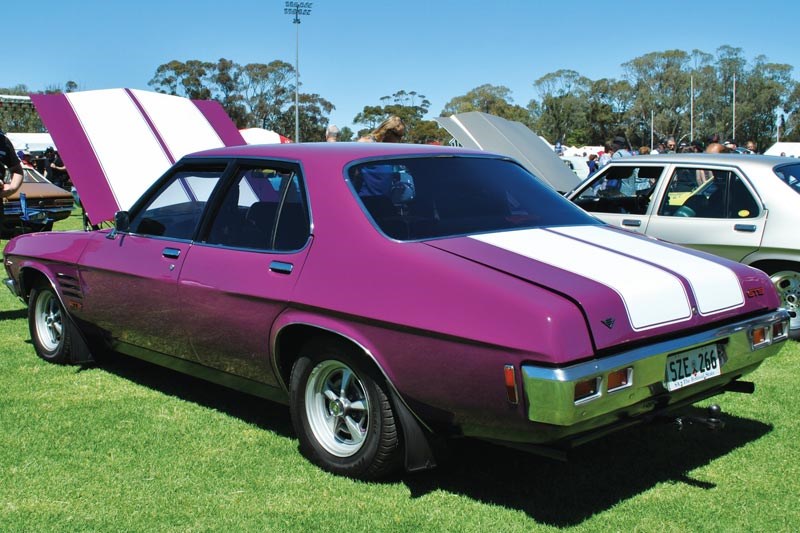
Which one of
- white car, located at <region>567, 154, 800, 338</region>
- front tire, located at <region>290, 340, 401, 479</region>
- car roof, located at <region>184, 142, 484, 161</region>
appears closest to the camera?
front tire, located at <region>290, 340, 401, 479</region>

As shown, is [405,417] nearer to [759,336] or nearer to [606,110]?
[759,336]

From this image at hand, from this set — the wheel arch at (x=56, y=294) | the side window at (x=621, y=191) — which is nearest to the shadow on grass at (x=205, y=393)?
the wheel arch at (x=56, y=294)

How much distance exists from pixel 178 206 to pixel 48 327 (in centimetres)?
185

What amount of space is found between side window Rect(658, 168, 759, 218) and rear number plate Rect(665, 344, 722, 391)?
3.59 meters

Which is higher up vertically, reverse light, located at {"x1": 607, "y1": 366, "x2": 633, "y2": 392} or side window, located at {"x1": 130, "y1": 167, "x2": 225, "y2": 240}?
side window, located at {"x1": 130, "y1": 167, "x2": 225, "y2": 240}

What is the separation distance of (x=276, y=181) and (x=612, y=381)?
2.05 metres

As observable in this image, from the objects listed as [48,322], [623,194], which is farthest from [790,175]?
[48,322]

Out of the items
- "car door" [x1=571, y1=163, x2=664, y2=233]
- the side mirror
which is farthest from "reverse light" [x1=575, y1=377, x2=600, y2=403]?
"car door" [x1=571, y1=163, x2=664, y2=233]

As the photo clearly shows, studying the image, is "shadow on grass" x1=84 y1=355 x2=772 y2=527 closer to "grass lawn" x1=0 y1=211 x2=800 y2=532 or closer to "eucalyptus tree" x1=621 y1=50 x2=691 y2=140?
"grass lawn" x1=0 y1=211 x2=800 y2=532

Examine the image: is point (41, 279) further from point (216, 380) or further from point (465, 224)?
point (465, 224)

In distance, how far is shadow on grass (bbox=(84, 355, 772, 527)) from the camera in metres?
3.56

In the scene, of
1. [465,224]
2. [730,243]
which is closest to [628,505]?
[465,224]

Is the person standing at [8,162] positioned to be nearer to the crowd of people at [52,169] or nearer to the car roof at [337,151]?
the car roof at [337,151]

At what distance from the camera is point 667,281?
3.33 m
